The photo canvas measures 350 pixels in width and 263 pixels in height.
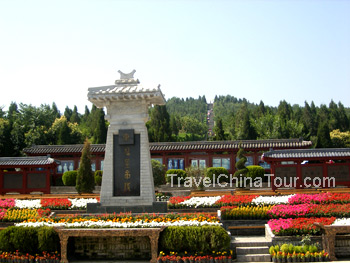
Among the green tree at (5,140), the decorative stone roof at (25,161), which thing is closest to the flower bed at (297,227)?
the decorative stone roof at (25,161)

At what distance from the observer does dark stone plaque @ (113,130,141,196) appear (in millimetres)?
15453

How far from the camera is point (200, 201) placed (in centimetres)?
1684

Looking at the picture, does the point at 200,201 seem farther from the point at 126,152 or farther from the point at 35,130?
the point at 35,130

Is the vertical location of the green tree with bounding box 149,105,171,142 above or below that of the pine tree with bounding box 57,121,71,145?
above

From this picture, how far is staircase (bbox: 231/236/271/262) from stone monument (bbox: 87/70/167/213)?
373cm

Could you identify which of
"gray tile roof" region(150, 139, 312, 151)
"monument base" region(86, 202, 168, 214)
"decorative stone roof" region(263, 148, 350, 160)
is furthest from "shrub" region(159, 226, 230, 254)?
"gray tile roof" region(150, 139, 312, 151)

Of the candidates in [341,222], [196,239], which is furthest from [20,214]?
[341,222]

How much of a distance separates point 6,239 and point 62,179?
2113cm

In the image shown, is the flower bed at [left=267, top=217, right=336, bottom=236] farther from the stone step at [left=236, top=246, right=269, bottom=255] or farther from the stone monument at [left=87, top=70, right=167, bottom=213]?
the stone monument at [left=87, top=70, right=167, bottom=213]

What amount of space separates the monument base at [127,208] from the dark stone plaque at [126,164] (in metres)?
0.57

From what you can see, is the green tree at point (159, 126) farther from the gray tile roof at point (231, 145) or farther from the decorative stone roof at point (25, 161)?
the decorative stone roof at point (25, 161)

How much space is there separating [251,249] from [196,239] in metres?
1.62

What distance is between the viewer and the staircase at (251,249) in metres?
11.7

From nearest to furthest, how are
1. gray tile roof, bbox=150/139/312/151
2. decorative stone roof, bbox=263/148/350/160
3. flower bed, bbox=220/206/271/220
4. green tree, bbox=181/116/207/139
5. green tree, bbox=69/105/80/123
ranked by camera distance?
1. flower bed, bbox=220/206/271/220
2. decorative stone roof, bbox=263/148/350/160
3. gray tile roof, bbox=150/139/312/151
4. green tree, bbox=69/105/80/123
5. green tree, bbox=181/116/207/139
